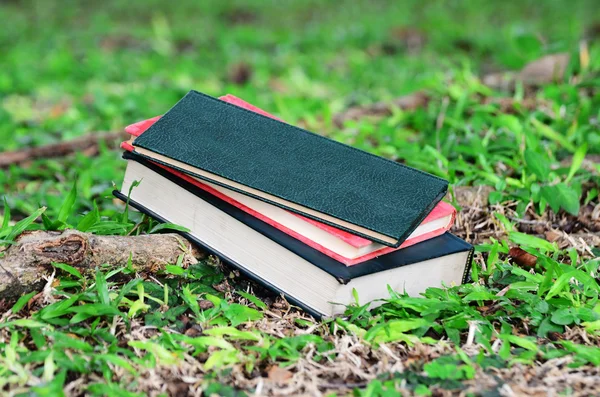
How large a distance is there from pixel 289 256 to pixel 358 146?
1584 mm

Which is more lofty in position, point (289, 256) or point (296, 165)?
point (296, 165)

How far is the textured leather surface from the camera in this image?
6.73ft

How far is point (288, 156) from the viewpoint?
7.34 ft

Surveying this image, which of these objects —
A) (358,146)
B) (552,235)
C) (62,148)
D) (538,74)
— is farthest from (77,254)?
(538,74)

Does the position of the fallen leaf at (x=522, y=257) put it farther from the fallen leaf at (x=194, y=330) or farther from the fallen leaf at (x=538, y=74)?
the fallen leaf at (x=538, y=74)

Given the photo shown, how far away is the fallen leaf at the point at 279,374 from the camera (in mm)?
1841

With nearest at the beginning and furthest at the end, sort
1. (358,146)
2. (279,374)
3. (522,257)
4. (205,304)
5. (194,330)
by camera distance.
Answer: (279,374), (194,330), (205,304), (522,257), (358,146)

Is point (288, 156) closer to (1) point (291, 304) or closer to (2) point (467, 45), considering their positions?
(1) point (291, 304)

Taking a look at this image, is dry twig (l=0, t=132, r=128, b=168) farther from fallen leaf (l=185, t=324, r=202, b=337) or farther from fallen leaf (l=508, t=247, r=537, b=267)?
fallen leaf (l=508, t=247, r=537, b=267)

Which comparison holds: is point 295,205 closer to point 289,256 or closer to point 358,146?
point 289,256

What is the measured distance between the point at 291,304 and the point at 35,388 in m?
0.73

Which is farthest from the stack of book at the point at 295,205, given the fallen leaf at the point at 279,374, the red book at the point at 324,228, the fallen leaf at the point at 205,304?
the fallen leaf at the point at 279,374

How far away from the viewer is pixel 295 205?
204 cm

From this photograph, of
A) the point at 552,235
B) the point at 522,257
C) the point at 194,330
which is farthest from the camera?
the point at 552,235
